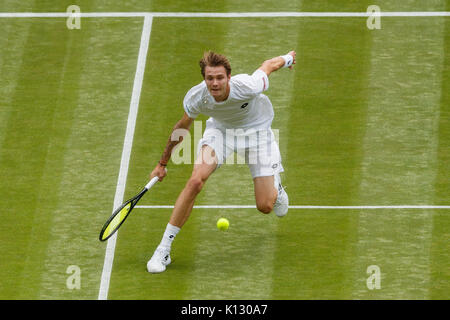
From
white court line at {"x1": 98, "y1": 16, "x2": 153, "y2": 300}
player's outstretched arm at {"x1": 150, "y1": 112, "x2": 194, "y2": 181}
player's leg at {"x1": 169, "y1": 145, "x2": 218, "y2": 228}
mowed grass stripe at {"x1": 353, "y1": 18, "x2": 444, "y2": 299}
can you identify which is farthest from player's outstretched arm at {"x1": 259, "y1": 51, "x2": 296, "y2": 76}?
white court line at {"x1": 98, "y1": 16, "x2": 153, "y2": 300}

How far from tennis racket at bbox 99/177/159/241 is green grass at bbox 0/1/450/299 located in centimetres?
45

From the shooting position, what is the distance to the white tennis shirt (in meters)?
12.6

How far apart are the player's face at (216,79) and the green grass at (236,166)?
1910 mm

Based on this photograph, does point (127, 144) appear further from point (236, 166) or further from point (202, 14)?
point (202, 14)

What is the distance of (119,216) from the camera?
12.7 metres

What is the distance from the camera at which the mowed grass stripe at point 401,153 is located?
41.4 ft

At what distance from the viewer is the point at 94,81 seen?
648 inches

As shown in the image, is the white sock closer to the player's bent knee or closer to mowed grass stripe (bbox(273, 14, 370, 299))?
the player's bent knee

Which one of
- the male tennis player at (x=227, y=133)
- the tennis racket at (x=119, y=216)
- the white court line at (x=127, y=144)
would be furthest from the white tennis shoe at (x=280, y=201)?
the white court line at (x=127, y=144)

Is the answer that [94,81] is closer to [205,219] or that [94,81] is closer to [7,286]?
[205,219]

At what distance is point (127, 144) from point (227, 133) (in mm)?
2607

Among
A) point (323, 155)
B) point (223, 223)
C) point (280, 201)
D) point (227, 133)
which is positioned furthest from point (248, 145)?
point (323, 155)
